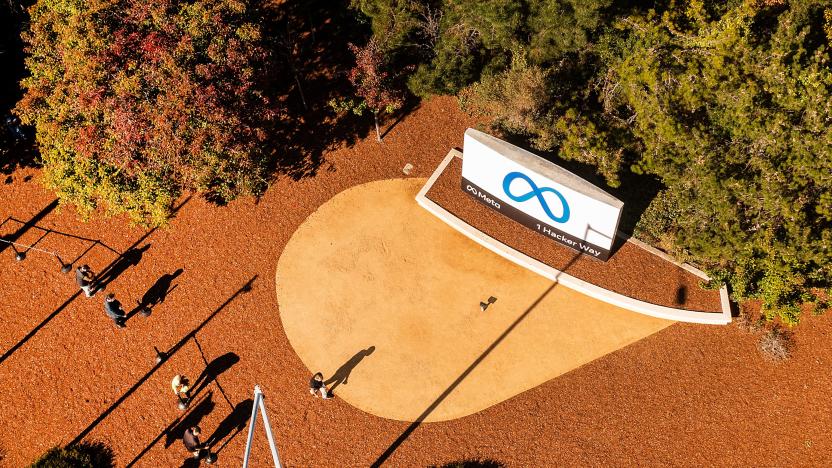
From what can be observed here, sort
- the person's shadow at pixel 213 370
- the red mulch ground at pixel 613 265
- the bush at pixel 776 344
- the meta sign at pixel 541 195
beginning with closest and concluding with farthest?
the bush at pixel 776 344 → the meta sign at pixel 541 195 → the person's shadow at pixel 213 370 → the red mulch ground at pixel 613 265

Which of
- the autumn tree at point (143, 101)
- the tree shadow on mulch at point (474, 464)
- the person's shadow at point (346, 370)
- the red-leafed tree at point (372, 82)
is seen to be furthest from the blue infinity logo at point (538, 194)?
the autumn tree at point (143, 101)

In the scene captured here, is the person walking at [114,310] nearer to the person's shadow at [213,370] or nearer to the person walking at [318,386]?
the person's shadow at [213,370]

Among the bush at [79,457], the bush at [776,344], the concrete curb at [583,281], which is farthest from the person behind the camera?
the concrete curb at [583,281]

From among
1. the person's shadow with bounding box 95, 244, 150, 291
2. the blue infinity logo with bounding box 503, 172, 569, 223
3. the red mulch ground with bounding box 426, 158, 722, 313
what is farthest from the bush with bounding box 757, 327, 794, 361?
the person's shadow with bounding box 95, 244, 150, 291

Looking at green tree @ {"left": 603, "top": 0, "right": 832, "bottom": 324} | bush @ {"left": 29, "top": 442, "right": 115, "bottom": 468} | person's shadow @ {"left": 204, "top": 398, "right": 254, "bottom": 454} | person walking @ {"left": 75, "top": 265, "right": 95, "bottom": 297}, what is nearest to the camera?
green tree @ {"left": 603, "top": 0, "right": 832, "bottom": 324}

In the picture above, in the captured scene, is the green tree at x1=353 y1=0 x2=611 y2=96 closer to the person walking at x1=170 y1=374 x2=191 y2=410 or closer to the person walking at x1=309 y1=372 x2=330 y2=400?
the person walking at x1=309 y1=372 x2=330 y2=400
